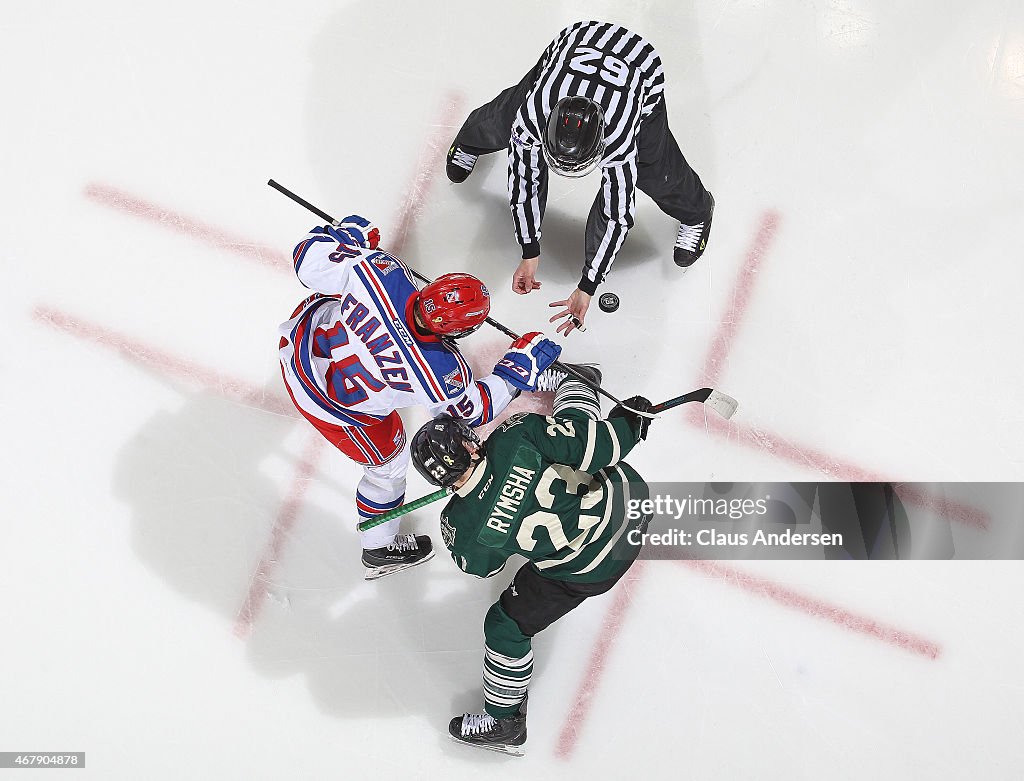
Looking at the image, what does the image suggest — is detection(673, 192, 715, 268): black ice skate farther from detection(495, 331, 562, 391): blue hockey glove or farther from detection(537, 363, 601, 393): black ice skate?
detection(495, 331, 562, 391): blue hockey glove

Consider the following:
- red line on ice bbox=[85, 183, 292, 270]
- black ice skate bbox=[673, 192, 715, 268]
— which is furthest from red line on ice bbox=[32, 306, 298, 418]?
black ice skate bbox=[673, 192, 715, 268]

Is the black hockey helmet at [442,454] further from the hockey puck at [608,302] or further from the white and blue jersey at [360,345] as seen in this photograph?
the hockey puck at [608,302]

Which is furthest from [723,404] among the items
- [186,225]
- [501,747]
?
[186,225]

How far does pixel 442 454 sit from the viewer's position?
2.81 metres

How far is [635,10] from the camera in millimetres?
4531

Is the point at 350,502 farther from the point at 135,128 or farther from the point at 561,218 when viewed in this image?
the point at 135,128

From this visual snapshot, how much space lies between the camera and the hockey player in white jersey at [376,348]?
313 centimetres

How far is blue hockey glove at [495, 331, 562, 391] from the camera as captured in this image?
3520 millimetres

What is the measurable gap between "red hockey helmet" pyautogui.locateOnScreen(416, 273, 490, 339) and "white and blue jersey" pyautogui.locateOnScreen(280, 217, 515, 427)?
0.43ft

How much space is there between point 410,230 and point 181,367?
133cm

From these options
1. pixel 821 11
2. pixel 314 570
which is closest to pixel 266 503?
pixel 314 570

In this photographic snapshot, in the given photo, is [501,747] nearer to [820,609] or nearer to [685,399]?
[820,609]

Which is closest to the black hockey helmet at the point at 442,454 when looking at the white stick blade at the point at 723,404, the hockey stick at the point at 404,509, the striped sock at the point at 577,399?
the hockey stick at the point at 404,509

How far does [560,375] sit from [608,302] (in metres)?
0.54
